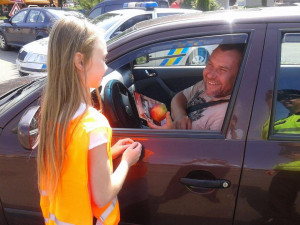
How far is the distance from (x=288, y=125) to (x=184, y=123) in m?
0.60

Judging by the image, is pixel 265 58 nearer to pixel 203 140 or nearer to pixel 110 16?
pixel 203 140

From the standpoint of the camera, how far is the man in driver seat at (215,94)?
5.90ft

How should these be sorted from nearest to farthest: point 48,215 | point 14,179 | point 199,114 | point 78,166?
point 78,166, point 48,215, point 14,179, point 199,114

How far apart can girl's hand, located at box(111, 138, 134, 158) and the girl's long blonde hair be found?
1.18ft

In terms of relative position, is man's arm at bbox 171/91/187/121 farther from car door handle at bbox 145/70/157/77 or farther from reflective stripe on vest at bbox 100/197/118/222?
reflective stripe on vest at bbox 100/197/118/222

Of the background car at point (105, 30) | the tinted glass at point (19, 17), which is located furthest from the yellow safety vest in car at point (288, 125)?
the tinted glass at point (19, 17)

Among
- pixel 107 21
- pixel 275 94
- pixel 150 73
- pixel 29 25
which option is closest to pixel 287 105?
pixel 275 94

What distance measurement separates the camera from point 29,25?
32.3 feet

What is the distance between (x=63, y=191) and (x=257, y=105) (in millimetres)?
937

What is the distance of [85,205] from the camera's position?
1265 millimetres

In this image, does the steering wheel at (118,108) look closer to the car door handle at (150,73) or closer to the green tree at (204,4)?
the car door handle at (150,73)

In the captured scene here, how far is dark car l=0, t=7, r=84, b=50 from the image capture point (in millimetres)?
9406

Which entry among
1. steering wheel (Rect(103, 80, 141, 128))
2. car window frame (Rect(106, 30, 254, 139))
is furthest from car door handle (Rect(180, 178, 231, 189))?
steering wheel (Rect(103, 80, 141, 128))

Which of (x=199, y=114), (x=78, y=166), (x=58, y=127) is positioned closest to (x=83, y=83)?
(x=58, y=127)
